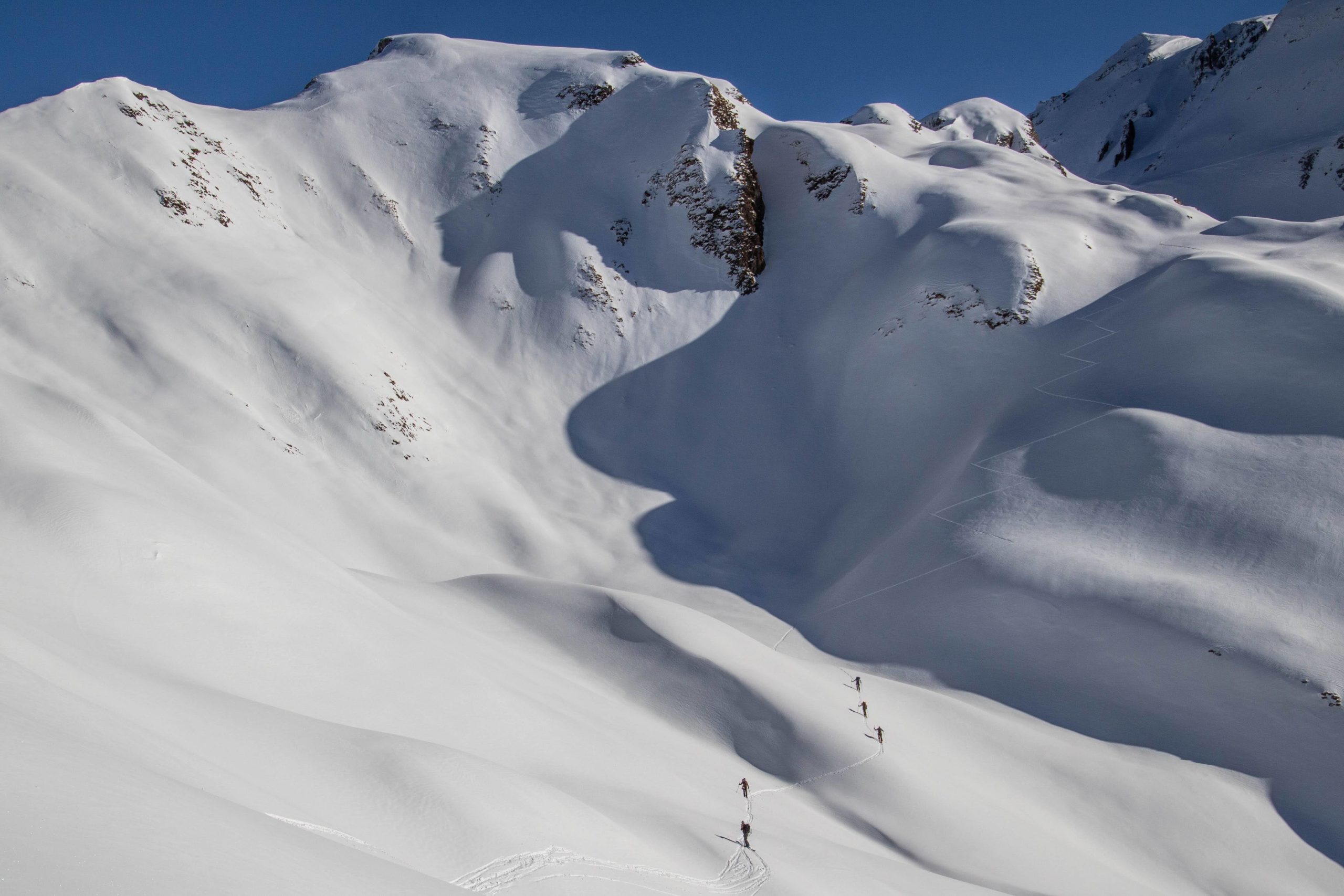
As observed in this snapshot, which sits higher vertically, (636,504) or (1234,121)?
(1234,121)

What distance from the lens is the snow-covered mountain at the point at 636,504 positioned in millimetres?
11102

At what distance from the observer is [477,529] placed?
34.0 m

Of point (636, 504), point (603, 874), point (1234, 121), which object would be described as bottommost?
point (603, 874)

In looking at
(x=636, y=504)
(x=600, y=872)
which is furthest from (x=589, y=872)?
(x=636, y=504)

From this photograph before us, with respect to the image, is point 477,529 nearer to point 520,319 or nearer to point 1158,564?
point 520,319

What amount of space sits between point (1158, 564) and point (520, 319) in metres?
33.0

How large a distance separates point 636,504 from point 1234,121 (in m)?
65.1

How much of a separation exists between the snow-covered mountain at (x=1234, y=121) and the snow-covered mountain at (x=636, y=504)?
19.2 meters

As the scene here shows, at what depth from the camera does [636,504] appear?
125 ft

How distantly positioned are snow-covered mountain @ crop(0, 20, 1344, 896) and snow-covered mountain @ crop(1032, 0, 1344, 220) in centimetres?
1920

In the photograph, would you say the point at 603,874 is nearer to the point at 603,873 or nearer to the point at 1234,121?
the point at 603,873

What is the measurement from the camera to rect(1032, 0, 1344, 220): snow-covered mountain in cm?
5688

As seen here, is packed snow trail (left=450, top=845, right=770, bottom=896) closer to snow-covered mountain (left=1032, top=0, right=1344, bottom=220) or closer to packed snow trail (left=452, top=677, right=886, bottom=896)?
packed snow trail (left=452, top=677, right=886, bottom=896)

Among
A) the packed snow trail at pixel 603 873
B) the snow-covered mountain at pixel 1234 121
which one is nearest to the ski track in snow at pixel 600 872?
the packed snow trail at pixel 603 873
